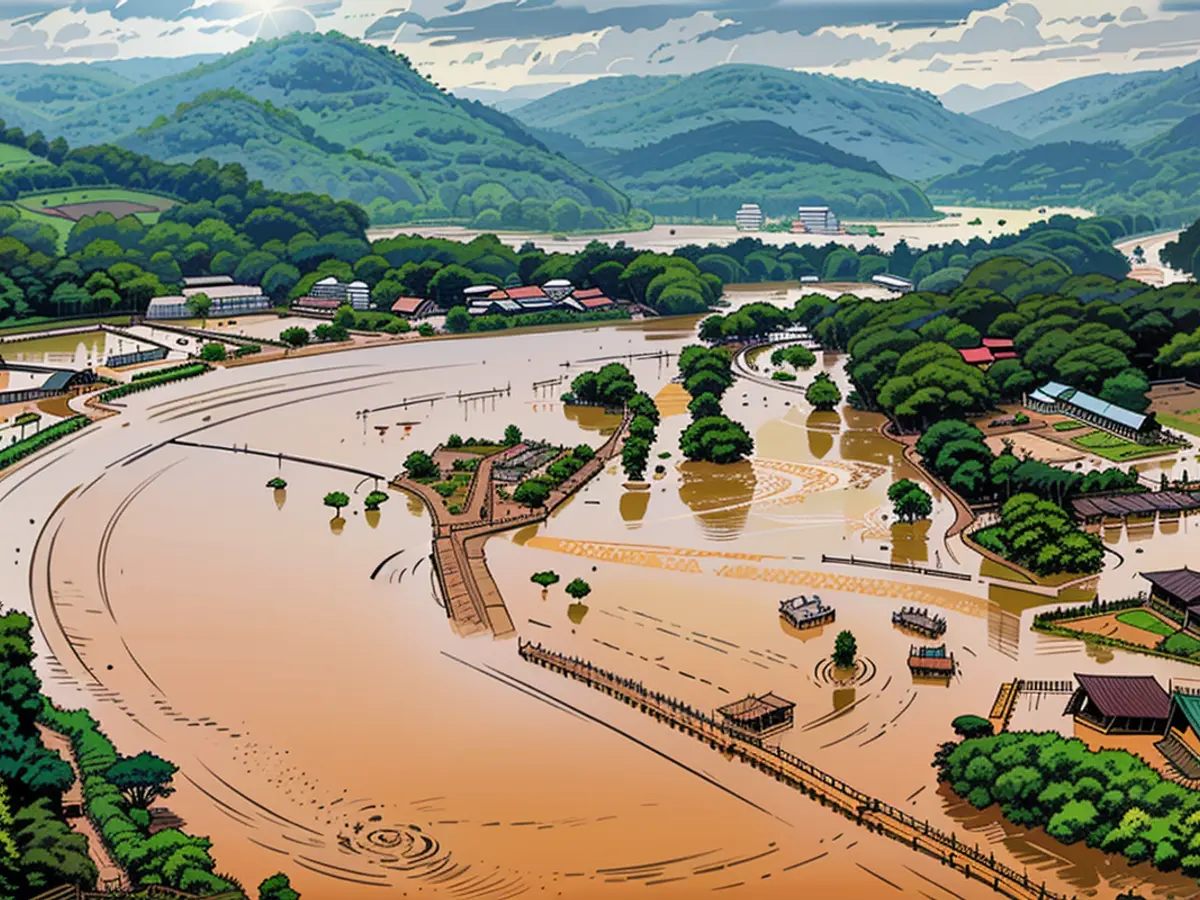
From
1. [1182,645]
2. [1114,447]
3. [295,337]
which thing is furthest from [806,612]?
[295,337]

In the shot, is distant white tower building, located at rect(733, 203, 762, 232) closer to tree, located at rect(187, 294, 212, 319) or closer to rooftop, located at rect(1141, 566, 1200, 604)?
tree, located at rect(187, 294, 212, 319)

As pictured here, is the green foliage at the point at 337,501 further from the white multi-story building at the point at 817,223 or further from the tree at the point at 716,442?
the white multi-story building at the point at 817,223

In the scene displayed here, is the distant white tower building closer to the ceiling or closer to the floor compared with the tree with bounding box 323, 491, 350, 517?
closer to the ceiling

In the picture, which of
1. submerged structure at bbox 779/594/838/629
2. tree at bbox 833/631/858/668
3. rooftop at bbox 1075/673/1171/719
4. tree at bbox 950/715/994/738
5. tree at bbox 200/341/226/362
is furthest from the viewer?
tree at bbox 200/341/226/362

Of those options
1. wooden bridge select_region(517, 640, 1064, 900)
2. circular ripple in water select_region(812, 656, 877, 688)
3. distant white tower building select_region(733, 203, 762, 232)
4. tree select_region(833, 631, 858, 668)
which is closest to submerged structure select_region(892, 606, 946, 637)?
circular ripple in water select_region(812, 656, 877, 688)

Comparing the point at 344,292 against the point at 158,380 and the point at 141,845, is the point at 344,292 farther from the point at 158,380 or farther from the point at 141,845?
the point at 141,845

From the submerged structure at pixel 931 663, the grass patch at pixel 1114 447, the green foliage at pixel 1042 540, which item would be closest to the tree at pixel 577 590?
the submerged structure at pixel 931 663
